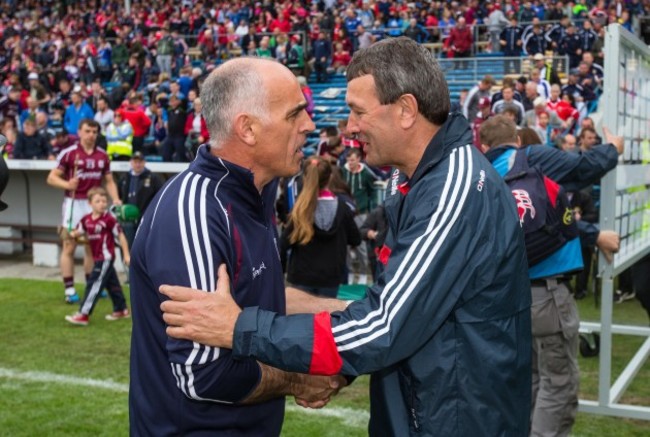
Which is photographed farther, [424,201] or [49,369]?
[49,369]

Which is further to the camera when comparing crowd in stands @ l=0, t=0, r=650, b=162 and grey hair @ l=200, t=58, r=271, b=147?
crowd in stands @ l=0, t=0, r=650, b=162

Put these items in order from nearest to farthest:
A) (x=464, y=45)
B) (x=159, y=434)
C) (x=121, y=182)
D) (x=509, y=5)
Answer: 1. (x=159, y=434)
2. (x=121, y=182)
3. (x=464, y=45)
4. (x=509, y=5)

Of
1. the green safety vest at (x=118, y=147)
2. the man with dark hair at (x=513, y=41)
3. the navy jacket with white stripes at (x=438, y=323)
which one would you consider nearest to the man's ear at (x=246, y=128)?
the navy jacket with white stripes at (x=438, y=323)

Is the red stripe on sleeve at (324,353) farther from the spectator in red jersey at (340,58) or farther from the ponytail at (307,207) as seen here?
A: the spectator in red jersey at (340,58)

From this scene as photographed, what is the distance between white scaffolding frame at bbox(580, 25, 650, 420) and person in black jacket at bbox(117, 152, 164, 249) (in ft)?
24.3

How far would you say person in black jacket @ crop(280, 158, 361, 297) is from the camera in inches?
→ 299

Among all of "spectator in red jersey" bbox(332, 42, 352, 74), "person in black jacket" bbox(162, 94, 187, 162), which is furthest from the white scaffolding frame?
"spectator in red jersey" bbox(332, 42, 352, 74)

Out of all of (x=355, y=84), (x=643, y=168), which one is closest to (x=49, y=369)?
(x=643, y=168)

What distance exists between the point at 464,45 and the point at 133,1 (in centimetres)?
1763

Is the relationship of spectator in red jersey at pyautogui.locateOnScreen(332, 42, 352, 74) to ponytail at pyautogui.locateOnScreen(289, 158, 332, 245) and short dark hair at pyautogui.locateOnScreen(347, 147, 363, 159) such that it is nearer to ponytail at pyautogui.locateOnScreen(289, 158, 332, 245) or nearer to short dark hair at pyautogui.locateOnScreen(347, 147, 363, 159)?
short dark hair at pyautogui.locateOnScreen(347, 147, 363, 159)

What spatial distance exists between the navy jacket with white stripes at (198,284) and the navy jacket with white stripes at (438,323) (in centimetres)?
16

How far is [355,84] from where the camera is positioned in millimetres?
2674

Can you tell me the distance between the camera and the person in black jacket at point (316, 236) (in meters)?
7.60

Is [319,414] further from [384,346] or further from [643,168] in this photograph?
[384,346]
